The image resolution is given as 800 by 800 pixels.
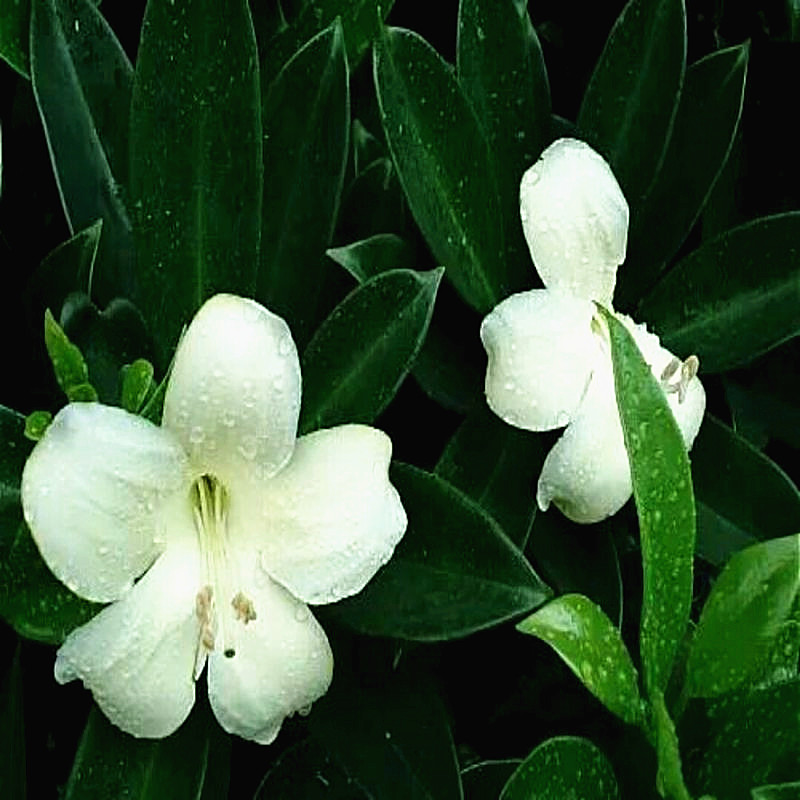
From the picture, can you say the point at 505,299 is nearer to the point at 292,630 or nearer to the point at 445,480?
the point at 445,480

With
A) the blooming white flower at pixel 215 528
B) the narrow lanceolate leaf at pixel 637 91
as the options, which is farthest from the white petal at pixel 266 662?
the narrow lanceolate leaf at pixel 637 91

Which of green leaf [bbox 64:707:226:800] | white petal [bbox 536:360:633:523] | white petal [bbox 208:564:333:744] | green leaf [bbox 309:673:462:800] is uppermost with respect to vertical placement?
white petal [bbox 536:360:633:523]

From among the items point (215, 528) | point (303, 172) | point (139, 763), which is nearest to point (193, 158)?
point (303, 172)

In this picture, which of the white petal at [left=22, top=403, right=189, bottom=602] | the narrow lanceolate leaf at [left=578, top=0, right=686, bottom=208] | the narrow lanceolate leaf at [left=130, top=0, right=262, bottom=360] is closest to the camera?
the white petal at [left=22, top=403, right=189, bottom=602]

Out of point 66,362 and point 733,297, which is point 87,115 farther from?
point 733,297

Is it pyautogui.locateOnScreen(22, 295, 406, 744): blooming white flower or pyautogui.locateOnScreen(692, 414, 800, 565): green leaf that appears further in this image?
pyautogui.locateOnScreen(692, 414, 800, 565): green leaf

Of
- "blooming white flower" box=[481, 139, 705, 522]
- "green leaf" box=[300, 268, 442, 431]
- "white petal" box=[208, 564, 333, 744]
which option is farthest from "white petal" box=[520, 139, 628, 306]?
"white petal" box=[208, 564, 333, 744]

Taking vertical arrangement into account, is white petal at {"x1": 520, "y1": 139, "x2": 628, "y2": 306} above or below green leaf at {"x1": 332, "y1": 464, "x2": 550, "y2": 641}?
above

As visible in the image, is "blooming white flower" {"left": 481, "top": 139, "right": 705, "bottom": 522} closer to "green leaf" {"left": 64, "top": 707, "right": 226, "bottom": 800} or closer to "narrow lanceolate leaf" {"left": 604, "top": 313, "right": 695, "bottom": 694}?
"narrow lanceolate leaf" {"left": 604, "top": 313, "right": 695, "bottom": 694}

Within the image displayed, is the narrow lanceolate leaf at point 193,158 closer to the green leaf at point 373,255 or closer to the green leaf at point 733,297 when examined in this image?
the green leaf at point 373,255
